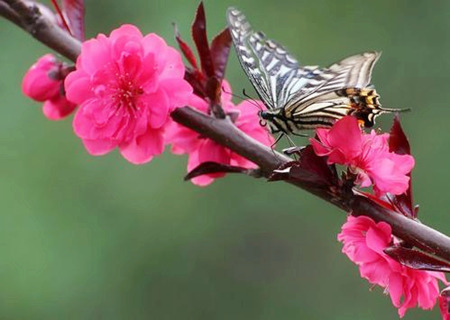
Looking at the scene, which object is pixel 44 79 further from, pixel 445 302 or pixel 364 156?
pixel 445 302

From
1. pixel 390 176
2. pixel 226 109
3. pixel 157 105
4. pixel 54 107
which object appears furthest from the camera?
pixel 54 107

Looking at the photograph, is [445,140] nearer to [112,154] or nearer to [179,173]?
[179,173]

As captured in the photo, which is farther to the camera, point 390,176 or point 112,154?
point 112,154

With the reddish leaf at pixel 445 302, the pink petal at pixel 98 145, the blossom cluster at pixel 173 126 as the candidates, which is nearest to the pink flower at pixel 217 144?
the blossom cluster at pixel 173 126

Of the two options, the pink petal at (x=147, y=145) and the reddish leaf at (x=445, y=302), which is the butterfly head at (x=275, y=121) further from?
the reddish leaf at (x=445, y=302)

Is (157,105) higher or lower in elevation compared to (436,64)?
lower

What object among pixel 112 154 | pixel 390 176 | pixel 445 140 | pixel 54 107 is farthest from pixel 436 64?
pixel 390 176
